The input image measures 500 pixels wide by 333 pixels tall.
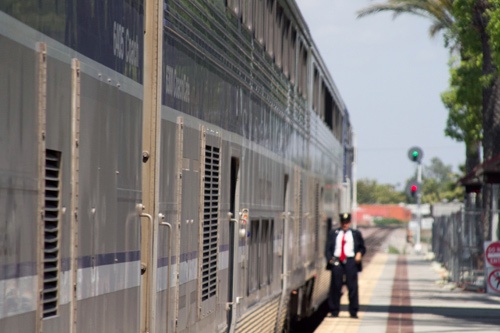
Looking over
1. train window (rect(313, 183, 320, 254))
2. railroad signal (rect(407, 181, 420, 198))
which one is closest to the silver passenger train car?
train window (rect(313, 183, 320, 254))

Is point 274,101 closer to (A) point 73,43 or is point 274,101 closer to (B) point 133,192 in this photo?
(B) point 133,192

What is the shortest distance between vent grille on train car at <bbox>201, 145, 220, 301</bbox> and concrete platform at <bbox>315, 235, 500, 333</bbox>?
7.21 metres

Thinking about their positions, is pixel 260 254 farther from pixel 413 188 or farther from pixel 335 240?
pixel 413 188

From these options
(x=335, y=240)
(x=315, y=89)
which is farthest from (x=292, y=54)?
(x=335, y=240)

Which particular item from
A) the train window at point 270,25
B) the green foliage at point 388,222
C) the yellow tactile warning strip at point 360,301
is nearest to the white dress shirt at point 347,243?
the yellow tactile warning strip at point 360,301

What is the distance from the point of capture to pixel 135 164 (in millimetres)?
6324

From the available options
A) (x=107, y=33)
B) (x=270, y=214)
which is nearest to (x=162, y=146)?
(x=107, y=33)

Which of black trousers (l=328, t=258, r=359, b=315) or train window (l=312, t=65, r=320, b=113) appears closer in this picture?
black trousers (l=328, t=258, r=359, b=315)

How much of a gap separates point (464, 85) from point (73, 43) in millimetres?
25428

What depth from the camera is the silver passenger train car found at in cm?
467

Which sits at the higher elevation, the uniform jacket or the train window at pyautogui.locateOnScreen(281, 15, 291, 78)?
the train window at pyautogui.locateOnScreen(281, 15, 291, 78)

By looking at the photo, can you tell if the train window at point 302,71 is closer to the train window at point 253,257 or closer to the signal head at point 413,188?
the train window at point 253,257

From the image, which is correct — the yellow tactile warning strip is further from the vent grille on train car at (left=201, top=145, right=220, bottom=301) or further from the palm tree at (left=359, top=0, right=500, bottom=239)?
the vent grille on train car at (left=201, top=145, right=220, bottom=301)

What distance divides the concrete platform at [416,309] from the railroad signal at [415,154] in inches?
212
